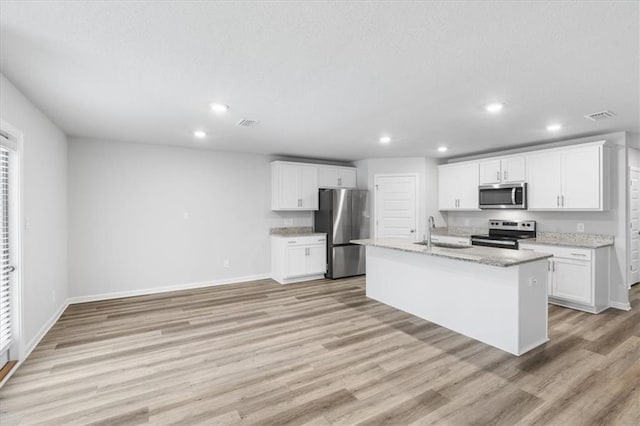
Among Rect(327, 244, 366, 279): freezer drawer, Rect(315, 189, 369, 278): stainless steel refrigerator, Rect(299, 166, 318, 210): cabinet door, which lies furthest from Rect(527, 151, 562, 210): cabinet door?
Rect(299, 166, 318, 210): cabinet door

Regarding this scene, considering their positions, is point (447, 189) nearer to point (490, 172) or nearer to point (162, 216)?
point (490, 172)

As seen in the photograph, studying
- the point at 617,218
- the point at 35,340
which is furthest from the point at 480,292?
the point at 35,340

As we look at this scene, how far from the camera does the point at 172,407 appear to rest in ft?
7.00

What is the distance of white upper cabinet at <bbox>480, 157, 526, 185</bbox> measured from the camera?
4.95 m

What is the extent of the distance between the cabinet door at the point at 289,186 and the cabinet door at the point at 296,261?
847mm

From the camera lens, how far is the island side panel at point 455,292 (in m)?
2.93

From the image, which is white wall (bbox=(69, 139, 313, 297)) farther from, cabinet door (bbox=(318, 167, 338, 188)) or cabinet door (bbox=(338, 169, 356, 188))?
cabinet door (bbox=(338, 169, 356, 188))

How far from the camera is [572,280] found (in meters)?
4.14

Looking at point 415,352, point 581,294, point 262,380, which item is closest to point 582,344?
point 581,294

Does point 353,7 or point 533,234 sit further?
point 533,234

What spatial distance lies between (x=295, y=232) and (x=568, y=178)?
456 cm

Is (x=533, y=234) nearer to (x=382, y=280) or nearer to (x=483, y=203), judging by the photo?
(x=483, y=203)

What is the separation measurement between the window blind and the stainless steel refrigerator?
173 inches

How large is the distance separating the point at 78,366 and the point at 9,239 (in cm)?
127
